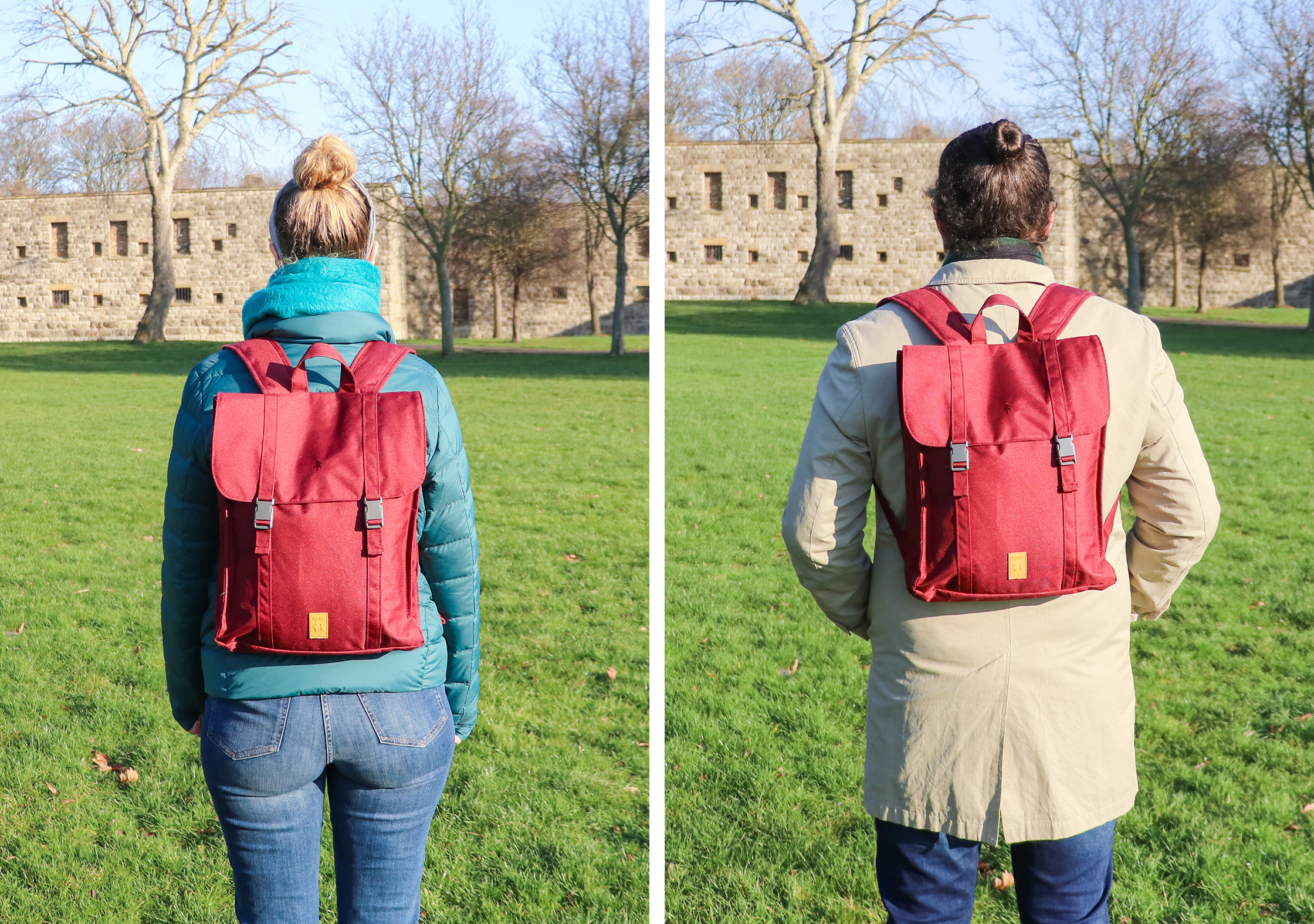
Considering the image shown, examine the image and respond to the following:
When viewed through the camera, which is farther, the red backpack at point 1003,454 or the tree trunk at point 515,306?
the tree trunk at point 515,306

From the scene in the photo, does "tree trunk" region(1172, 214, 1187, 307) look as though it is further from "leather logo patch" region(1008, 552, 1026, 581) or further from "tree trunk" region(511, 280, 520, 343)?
"leather logo patch" region(1008, 552, 1026, 581)

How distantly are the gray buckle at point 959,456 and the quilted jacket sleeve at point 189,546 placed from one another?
1345 millimetres

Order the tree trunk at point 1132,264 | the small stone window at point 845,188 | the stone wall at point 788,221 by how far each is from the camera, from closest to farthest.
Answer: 1. the tree trunk at point 1132,264
2. the stone wall at point 788,221
3. the small stone window at point 845,188

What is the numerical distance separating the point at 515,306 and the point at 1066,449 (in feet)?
125

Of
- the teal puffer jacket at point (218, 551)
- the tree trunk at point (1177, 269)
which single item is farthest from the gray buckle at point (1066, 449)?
the tree trunk at point (1177, 269)

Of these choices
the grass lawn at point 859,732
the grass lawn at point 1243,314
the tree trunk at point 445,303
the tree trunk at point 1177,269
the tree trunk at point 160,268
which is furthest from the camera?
the tree trunk at point 1177,269

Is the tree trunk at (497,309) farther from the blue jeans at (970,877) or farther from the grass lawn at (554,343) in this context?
the blue jeans at (970,877)

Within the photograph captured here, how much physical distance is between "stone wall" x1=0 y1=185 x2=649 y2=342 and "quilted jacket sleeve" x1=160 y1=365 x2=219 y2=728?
38.9m

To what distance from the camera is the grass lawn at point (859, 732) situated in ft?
10.9

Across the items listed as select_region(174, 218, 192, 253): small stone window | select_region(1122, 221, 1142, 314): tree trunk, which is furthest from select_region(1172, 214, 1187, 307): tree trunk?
select_region(174, 218, 192, 253): small stone window

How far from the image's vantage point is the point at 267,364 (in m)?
1.86

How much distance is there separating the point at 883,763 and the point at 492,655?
3.76 meters

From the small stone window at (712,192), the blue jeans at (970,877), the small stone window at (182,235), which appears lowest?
the blue jeans at (970,877)

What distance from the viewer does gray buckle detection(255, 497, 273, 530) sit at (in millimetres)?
1789
